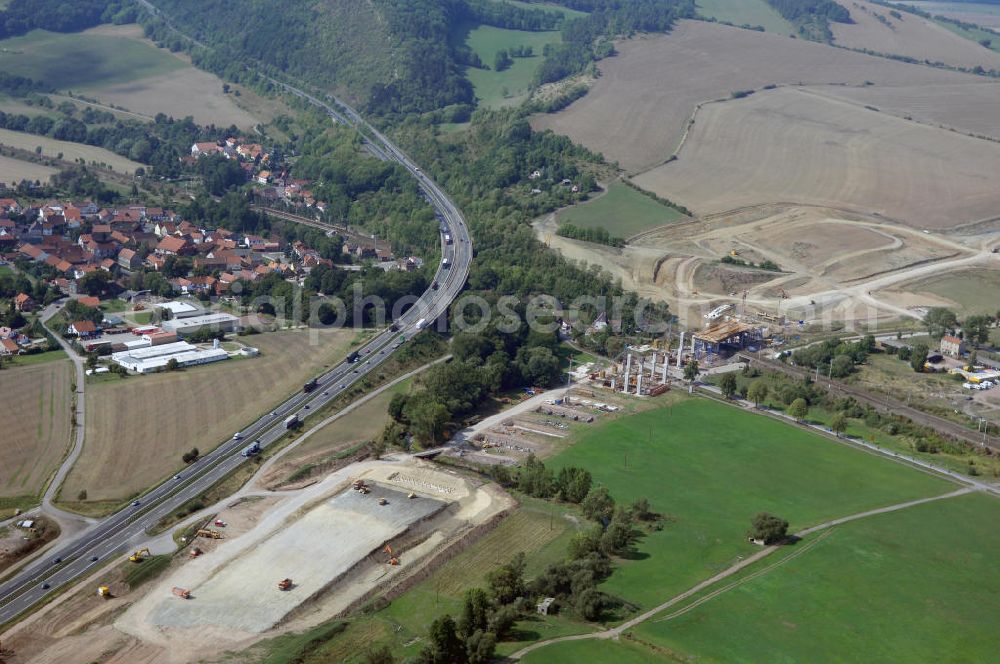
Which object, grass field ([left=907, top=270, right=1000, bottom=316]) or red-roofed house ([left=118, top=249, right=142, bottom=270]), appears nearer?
grass field ([left=907, top=270, right=1000, bottom=316])

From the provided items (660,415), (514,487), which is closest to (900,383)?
(660,415)

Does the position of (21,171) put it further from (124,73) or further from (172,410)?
(172,410)

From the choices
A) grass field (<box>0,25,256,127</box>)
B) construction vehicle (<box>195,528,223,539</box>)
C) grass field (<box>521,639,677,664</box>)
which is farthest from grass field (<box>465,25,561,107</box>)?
grass field (<box>521,639,677,664</box>)

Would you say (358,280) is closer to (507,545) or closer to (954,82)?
(507,545)

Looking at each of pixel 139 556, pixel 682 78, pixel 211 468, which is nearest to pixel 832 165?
pixel 682 78

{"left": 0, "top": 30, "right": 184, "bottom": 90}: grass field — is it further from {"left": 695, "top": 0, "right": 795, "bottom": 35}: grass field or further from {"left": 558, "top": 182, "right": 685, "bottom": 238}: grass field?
{"left": 695, "top": 0, "right": 795, "bottom": 35}: grass field

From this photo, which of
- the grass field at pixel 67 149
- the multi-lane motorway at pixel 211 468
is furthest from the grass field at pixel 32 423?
the grass field at pixel 67 149

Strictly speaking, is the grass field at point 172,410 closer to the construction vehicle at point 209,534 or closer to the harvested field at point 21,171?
the construction vehicle at point 209,534
